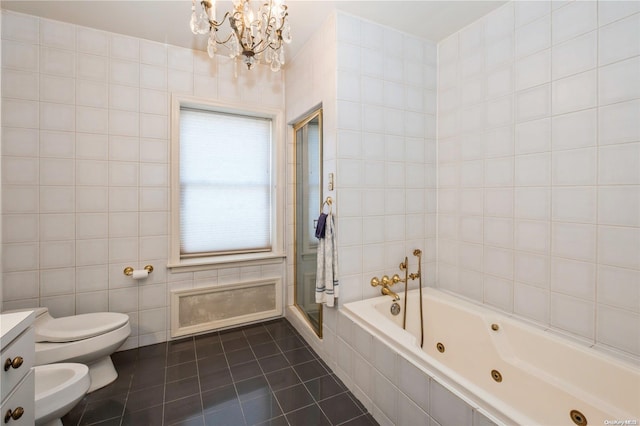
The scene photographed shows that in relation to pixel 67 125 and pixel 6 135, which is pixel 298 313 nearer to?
pixel 67 125

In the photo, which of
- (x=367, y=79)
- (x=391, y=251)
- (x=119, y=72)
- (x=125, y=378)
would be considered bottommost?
(x=125, y=378)

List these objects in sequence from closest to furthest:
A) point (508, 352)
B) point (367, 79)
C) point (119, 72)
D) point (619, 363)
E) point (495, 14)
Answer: point (619, 363), point (508, 352), point (495, 14), point (367, 79), point (119, 72)

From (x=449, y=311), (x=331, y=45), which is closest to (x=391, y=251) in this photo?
(x=449, y=311)

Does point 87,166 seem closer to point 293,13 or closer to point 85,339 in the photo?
point 85,339

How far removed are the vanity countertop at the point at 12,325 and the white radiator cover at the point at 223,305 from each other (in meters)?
1.40

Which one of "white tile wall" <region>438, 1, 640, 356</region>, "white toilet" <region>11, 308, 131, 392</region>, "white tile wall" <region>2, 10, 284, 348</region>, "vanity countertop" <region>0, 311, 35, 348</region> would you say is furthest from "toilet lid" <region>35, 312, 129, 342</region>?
"white tile wall" <region>438, 1, 640, 356</region>

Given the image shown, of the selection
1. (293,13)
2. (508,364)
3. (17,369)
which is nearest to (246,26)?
(293,13)

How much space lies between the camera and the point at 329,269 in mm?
1890

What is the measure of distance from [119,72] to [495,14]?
2735 mm

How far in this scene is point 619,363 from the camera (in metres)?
1.26

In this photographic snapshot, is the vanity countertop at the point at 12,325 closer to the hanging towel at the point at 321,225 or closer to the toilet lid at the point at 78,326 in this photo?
the toilet lid at the point at 78,326

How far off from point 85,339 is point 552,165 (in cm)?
294

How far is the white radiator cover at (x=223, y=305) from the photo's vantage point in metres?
2.41

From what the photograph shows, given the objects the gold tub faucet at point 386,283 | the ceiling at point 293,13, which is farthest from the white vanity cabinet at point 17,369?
the ceiling at point 293,13
